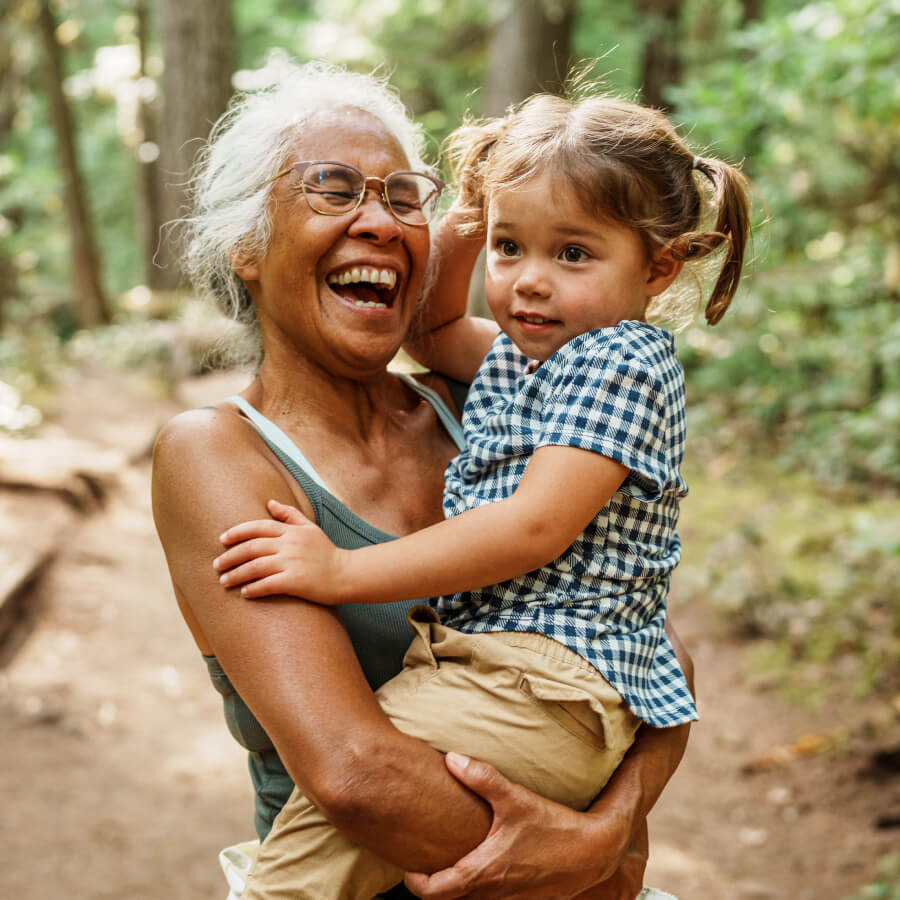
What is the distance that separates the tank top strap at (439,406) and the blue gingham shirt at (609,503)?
347mm

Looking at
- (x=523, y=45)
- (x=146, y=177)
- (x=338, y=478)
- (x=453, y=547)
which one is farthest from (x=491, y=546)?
(x=146, y=177)

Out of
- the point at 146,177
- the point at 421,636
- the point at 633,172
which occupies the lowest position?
the point at 146,177

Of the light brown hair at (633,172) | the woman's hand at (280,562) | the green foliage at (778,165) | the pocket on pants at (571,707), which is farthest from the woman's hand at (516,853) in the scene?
the green foliage at (778,165)

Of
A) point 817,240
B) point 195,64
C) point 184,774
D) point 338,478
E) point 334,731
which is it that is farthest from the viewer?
Answer: point 817,240

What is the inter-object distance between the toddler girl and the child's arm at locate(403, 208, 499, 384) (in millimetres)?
342

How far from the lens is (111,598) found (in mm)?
5926

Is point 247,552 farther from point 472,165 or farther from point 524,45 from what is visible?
point 524,45

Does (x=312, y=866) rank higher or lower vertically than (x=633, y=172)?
lower

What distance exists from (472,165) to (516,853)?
Answer: 1321 millimetres

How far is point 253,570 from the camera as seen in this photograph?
151cm

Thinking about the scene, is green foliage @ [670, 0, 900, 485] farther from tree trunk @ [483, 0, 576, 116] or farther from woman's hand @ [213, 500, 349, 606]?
woman's hand @ [213, 500, 349, 606]

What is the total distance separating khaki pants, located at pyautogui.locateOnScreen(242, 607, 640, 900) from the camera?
1.54 meters

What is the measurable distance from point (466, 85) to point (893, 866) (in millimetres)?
9322

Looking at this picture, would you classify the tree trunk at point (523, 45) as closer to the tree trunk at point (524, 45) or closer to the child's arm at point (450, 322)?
the tree trunk at point (524, 45)
